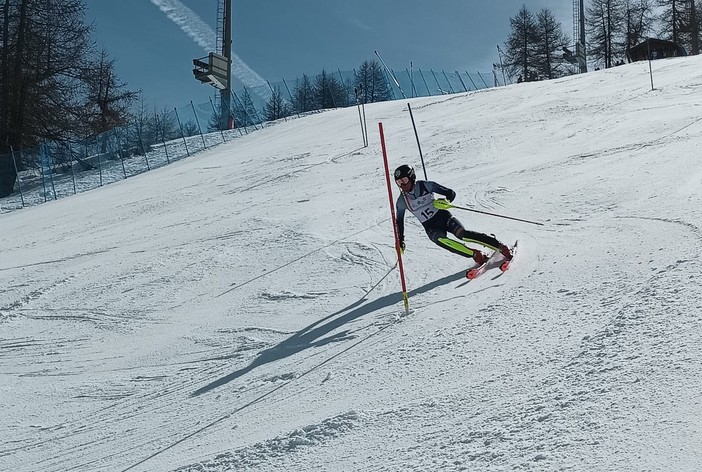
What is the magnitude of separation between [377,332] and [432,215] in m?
2.37

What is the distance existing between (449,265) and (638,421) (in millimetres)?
4784

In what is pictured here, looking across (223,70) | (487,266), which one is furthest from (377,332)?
(223,70)

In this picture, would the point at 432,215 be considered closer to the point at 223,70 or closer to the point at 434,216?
the point at 434,216

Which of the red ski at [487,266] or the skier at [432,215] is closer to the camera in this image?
the red ski at [487,266]

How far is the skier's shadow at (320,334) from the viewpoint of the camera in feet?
19.9

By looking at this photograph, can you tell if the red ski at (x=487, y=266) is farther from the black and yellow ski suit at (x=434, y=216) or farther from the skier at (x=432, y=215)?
the black and yellow ski suit at (x=434, y=216)

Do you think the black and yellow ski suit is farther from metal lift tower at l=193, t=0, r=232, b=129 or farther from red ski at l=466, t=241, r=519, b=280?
metal lift tower at l=193, t=0, r=232, b=129

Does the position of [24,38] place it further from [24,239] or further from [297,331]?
[297,331]

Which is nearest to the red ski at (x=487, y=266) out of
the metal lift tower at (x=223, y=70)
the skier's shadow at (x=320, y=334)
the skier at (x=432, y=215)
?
the skier at (x=432, y=215)

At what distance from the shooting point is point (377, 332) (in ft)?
20.6

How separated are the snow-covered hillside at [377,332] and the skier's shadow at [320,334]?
0.03 m

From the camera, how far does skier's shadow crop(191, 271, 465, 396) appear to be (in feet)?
Result: 19.9

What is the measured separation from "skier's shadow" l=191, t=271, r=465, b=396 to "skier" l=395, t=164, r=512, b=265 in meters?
0.41

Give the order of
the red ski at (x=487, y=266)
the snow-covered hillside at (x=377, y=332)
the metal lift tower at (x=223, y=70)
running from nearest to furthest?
the snow-covered hillside at (x=377, y=332)
the red ski at (x=487, y=266)
the metal lift tower at (x=223, y=70)
